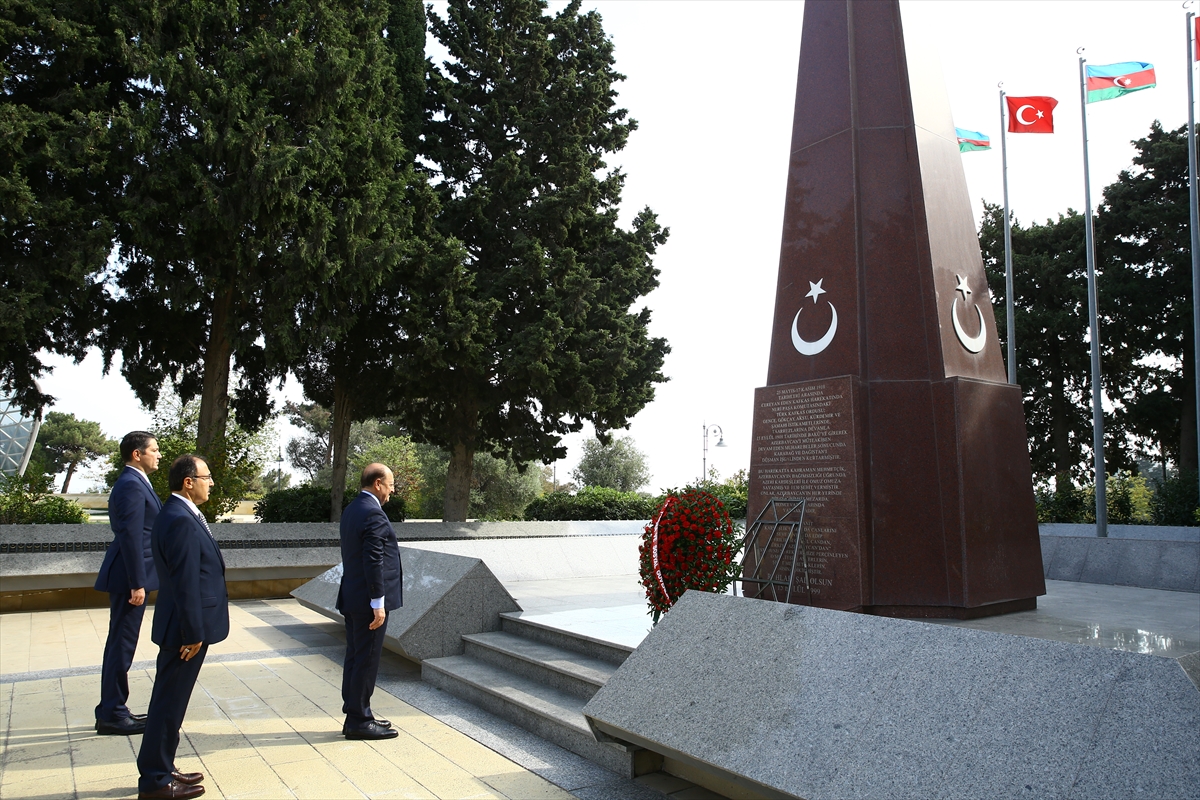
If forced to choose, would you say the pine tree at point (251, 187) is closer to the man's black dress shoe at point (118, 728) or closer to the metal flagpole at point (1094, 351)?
the man's black dress shoe at point (118, 728)

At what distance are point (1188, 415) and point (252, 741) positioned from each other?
2964 centimetres

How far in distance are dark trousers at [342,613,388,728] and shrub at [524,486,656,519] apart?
13329 millimetres

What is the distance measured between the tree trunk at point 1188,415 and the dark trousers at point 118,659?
28.7m

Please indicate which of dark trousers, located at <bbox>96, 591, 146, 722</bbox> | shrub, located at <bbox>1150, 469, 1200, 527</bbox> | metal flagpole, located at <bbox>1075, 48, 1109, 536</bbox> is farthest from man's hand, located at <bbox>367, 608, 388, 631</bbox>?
shrub, located at <bbox>1150, 469, 1200, 527</bbox>

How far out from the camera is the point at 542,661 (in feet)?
20.7

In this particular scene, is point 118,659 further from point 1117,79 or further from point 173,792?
point 1117,79

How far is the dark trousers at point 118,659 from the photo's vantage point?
5479 millimetres

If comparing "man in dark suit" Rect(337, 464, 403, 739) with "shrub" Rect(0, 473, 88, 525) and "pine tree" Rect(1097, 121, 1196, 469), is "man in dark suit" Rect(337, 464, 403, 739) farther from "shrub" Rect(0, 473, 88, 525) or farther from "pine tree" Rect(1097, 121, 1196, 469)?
"pine tree" Rect(1097, 121, 1196, 469)

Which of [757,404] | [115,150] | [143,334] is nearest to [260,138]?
[115,150]

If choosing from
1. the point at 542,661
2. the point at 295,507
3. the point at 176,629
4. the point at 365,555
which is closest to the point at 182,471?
the point at 176,629

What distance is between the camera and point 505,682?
6406mm

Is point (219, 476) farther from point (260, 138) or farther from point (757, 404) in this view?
point (757, 404)

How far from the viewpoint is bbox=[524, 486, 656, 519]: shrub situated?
1884 centimetres

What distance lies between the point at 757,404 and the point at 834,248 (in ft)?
5.52
